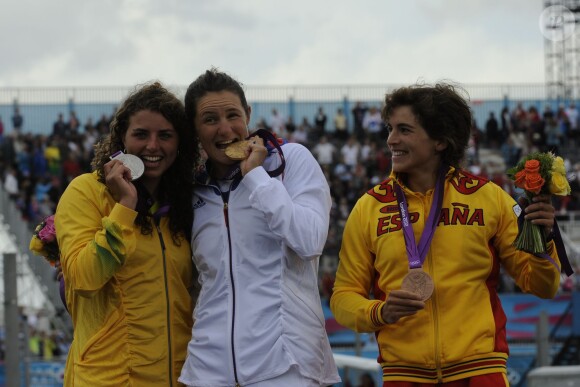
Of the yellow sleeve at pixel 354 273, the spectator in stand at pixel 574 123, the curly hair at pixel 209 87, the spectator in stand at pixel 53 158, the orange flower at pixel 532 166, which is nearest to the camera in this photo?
the orange flower at pixel 532 166

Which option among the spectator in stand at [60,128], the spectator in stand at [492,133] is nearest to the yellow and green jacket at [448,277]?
the spectator in stand at [60,128]

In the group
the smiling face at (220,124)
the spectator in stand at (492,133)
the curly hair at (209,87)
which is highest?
the spectator in stand at (492,133)

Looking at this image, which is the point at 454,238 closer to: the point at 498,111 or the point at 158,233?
the point at 158,233

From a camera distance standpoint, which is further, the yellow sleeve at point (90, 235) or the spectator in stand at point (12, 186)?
the spectator in stand at point (12, 186)

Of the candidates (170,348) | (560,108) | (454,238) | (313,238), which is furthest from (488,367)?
(560,108)

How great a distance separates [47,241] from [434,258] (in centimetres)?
195

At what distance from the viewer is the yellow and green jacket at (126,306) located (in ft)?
16.8

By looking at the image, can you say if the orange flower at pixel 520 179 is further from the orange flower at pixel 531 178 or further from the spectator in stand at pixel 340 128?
the spectator in stand at pixel 340 128

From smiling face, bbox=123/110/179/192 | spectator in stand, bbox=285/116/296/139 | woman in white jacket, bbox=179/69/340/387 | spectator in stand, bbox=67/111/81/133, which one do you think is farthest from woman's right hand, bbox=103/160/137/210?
spectator in stand, bbox=285/116/296/139

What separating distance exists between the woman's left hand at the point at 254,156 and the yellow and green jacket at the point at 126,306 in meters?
0.53

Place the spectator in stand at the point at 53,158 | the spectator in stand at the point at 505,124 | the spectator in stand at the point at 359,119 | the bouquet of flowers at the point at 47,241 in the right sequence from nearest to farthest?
the bouquet of flowers at the point at 47,241, the spectator in stand at the point at 53,158, the spectator in stand at the point at 359,119, the spectator in stand at the point at 505,124

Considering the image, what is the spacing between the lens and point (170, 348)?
5176 mm

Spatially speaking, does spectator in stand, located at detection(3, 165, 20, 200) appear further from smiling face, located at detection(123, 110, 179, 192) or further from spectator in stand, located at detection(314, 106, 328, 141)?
smiling face, located at detection(123, 110, 179, 192)

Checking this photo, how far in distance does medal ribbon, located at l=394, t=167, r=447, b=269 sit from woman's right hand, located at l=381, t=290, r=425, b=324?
0.16 meters
